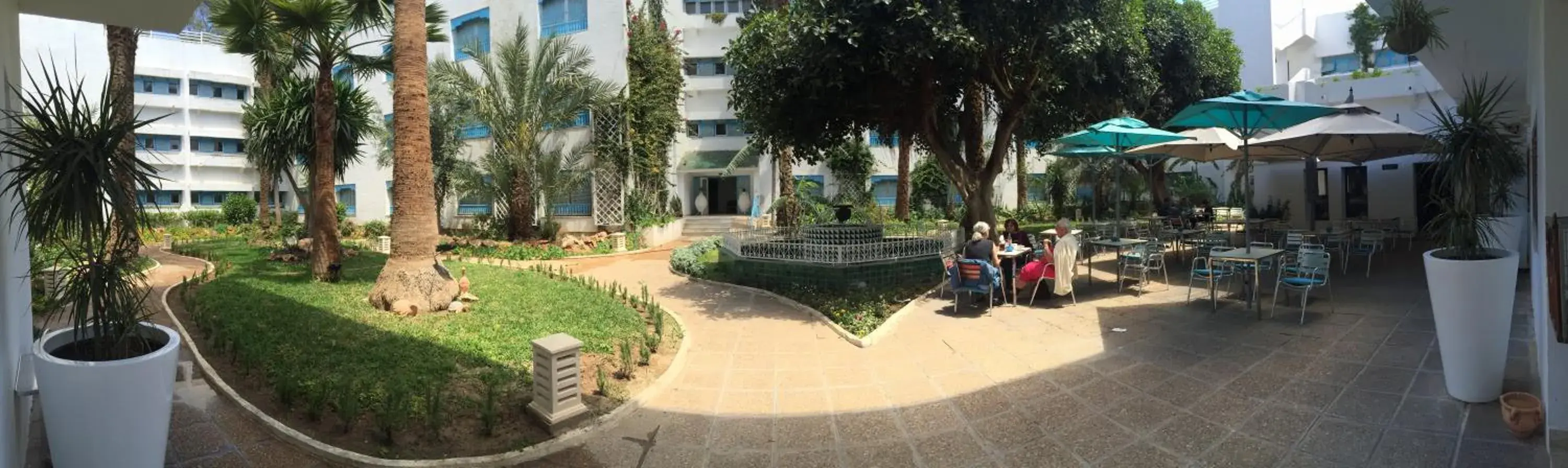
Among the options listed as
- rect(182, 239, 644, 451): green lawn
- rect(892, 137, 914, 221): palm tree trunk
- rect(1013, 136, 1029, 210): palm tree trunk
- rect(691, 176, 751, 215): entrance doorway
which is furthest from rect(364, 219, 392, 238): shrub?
rect(1013, 136, 1029, 210): palm tree trunk

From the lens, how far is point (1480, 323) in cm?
444

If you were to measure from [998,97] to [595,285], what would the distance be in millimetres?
7595

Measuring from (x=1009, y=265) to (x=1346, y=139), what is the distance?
5.78 m

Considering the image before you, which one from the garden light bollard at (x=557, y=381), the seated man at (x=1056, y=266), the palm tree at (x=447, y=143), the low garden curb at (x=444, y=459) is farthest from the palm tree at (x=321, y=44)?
the seated man at (x=1056, y=266)

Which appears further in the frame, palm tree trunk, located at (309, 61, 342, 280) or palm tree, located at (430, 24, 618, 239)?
palm tree, located at (430, 24, 618, 239)

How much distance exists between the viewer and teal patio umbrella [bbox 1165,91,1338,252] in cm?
734

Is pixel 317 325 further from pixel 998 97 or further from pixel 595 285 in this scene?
pixel 998 97

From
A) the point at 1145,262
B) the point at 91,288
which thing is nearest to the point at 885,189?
the point at 1145,262

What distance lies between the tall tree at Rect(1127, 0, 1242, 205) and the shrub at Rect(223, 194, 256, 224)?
32.6m

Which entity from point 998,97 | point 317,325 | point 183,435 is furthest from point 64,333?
point 998,97

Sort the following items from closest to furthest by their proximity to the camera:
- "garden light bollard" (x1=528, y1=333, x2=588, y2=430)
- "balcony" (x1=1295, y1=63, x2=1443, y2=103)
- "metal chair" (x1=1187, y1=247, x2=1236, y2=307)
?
"garden light bollard" (x1=528, y1=333, x2=588, y2=430), "metal chair" (x1=1187, y1=247, x2=1236, y2=307), "balcony" (x1=1295, y1=63, x2=1443, y2=103)

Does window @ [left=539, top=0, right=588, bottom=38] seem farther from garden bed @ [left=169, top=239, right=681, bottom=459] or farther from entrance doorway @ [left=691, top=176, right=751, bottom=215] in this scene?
garden bed @ [left=169, top=239, right=681, bottom=459]

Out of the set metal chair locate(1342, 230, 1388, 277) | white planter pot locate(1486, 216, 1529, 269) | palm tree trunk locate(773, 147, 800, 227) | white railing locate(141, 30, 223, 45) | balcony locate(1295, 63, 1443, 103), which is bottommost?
metal chair locate(1342, 230, 1388, 277)

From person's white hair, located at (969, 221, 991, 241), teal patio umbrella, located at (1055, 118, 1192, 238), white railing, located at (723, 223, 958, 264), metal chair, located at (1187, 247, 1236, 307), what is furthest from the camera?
white railing, located at (723, 223, 958, 264)
